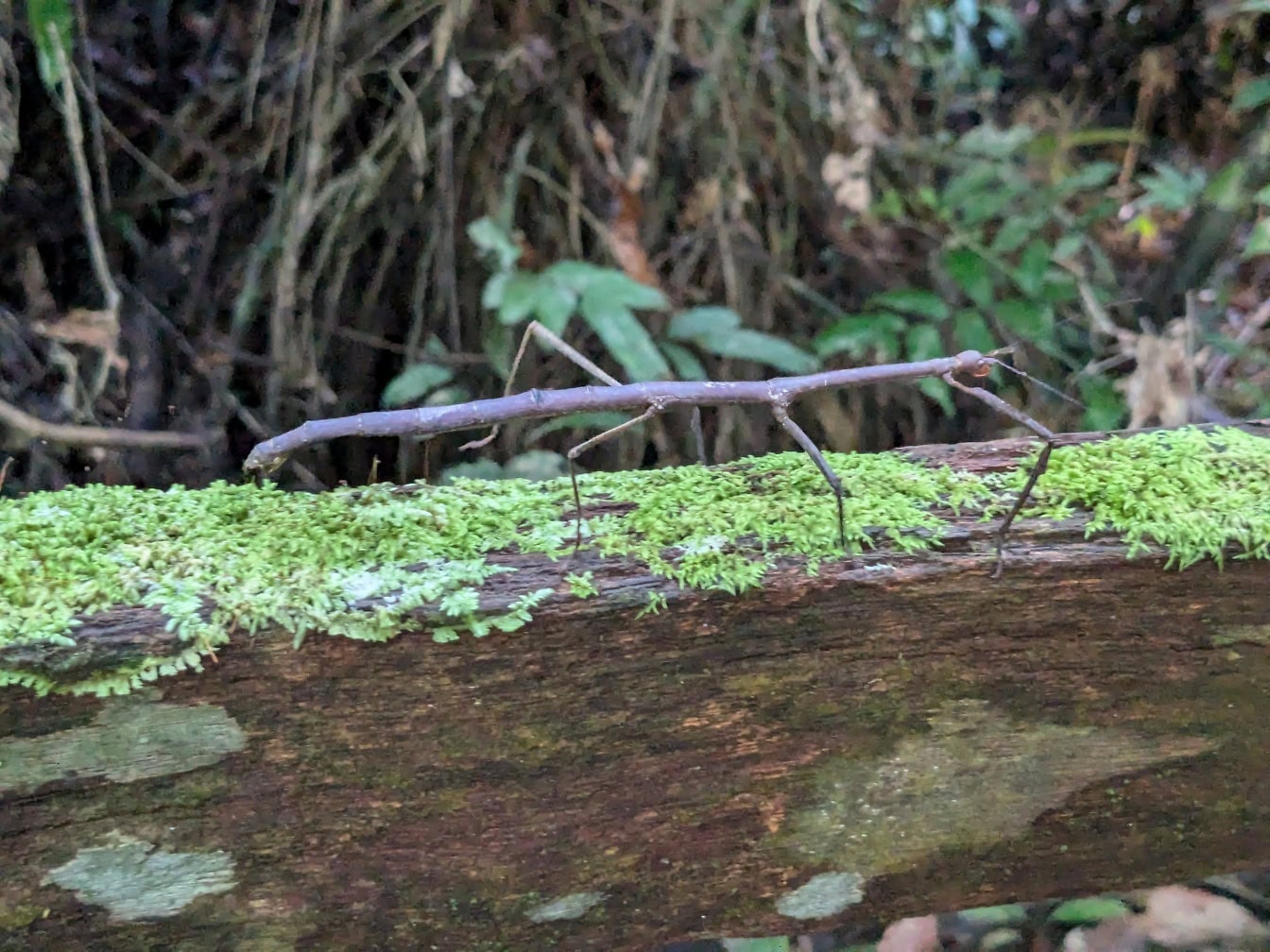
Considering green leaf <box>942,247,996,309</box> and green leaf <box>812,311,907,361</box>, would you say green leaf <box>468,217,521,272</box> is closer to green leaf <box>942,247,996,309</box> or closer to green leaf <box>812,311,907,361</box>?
green leaf <box>812,311,907,361</box>

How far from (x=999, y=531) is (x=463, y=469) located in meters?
2.03

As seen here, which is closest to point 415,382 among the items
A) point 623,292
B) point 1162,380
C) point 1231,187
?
point 623,292

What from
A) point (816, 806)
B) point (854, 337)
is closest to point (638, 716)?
point (816, 806)

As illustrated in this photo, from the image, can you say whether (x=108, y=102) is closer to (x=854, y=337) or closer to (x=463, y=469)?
(x=463, y=469)

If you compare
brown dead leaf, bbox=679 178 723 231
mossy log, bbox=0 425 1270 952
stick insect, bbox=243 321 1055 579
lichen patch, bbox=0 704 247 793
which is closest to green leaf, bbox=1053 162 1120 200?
brown dead leaf, bbox=679 178 723 231

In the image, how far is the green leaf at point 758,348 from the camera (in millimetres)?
3029

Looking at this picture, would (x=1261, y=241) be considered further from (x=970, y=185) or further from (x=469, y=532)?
(x=469, y=532)

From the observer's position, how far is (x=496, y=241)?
2967 mm

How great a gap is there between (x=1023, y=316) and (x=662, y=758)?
8.39 ft

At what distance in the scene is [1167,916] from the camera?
1.78 metres

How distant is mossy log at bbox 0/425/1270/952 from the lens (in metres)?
1.14

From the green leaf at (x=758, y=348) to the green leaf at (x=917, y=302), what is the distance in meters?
0.39

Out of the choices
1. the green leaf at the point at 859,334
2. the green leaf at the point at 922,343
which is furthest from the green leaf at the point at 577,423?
the green leaf at the point at 922,343

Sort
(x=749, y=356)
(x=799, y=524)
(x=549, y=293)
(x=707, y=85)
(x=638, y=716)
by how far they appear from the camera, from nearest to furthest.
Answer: (x=638, y=716)
(x=799, y=524)
(x=549, y=293)
(x=749, y=356)
(x=707, y=85)
